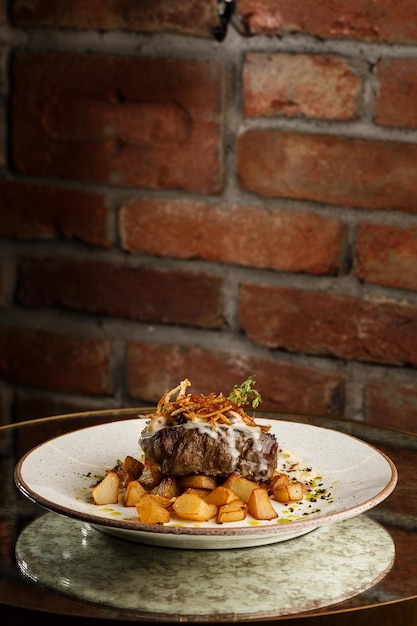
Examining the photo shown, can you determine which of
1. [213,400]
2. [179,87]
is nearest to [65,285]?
[179,87]

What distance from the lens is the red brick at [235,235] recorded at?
1.53 metres

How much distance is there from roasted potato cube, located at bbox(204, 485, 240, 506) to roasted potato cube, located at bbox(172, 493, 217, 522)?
1 centimetres

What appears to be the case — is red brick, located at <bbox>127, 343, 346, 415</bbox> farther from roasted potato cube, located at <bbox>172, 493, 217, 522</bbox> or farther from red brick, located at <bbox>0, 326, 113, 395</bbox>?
roasted potato cube, located at <bbox>172, 493, 217, 522</bbox>

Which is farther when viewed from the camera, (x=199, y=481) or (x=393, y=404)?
(x=393, y=404)

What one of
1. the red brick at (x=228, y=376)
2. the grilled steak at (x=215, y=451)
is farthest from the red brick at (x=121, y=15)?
the grilled steak at (x=215, y=451)

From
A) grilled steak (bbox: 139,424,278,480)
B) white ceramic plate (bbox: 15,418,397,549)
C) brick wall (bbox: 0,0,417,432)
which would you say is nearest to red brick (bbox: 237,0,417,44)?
brick wall (bbox: 0,0,417,432)

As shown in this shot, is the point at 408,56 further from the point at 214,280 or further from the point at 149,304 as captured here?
the point at 149,304

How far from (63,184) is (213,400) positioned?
869 mm

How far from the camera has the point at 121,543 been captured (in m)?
0.85

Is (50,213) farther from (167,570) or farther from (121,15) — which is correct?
(167,570)

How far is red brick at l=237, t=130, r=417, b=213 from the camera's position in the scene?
1.46 m

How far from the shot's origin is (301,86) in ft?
4.96

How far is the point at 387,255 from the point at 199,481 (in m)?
0.69

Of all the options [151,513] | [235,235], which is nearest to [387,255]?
[235,235]
